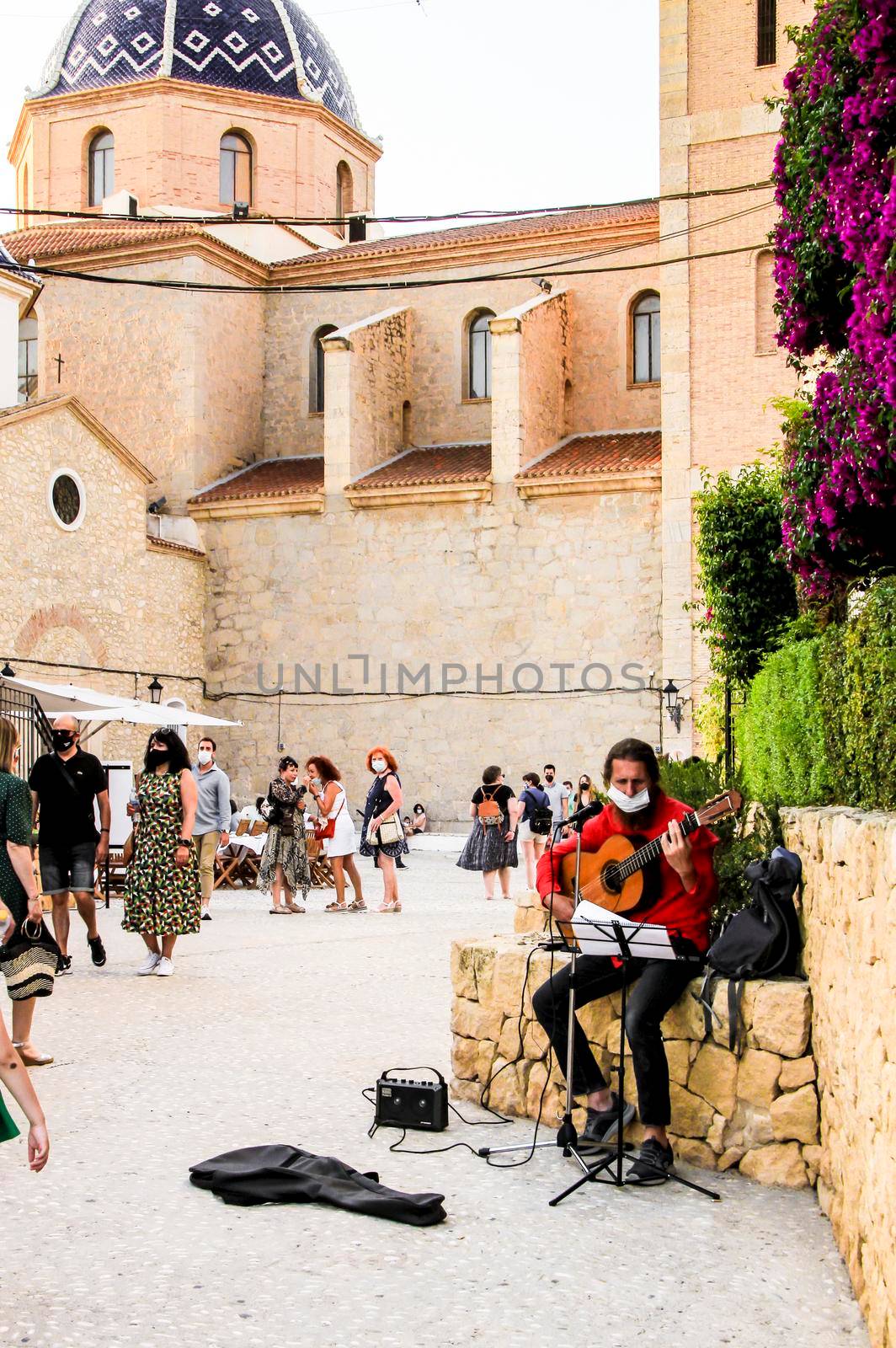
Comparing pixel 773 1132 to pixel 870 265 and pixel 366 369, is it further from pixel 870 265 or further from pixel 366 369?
pixel 366 369

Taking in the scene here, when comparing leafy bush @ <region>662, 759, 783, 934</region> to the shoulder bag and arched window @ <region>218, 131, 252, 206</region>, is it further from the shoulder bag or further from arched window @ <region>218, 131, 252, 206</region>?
arched window @ <region>218, 131, 252, 206</region>

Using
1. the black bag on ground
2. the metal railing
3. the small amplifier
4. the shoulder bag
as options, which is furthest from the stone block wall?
the metal railing

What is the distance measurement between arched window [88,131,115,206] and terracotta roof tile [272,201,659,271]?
5104 mm

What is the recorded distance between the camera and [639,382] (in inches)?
1156

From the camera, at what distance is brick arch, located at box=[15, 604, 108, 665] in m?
24.2

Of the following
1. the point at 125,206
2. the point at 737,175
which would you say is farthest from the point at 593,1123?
the point at 125,206

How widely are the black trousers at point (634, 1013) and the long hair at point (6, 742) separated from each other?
238 cm

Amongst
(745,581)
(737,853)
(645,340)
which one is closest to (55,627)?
(645,340)

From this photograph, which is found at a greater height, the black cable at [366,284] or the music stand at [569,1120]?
the black cable at [366,284]

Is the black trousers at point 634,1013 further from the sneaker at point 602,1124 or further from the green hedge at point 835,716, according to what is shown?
the green hedge at point 835,716

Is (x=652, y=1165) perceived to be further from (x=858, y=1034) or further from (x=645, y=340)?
(x=645, y=340)

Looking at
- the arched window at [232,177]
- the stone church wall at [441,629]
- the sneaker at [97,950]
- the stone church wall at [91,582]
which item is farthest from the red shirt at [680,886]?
the arched window at [232,177]

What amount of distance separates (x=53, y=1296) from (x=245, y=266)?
29.3m

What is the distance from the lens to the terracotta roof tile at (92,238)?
29.5 m
